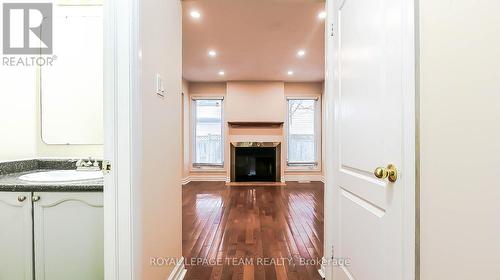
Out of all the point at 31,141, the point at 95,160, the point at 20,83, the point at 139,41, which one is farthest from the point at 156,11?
the point at 31,141

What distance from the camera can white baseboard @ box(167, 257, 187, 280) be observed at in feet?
5.74

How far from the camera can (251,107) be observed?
618 cm

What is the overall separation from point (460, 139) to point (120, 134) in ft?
4.11

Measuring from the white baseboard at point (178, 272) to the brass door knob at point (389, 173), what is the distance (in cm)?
148

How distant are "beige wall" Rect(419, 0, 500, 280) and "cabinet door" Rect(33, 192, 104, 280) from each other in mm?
1526

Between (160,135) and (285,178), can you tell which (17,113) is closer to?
(160,135)

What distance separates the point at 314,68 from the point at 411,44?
15.3 ft

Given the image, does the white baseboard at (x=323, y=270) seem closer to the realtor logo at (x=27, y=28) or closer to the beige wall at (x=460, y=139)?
the beige wall at (x=460, y=139)

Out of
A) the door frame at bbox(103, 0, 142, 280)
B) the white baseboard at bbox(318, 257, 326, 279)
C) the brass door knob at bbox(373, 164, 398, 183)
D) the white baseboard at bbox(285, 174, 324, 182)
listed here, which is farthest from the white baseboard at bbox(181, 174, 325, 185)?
the brass door knob at bbox(373, 164, 398, 183)

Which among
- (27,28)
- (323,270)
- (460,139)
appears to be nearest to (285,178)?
(323,270)

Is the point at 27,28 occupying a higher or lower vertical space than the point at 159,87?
higher

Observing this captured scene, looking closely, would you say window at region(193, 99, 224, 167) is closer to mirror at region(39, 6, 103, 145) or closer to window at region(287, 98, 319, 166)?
window at region(287, 98, 319, 166)

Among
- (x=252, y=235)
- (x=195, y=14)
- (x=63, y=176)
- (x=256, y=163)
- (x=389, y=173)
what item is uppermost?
(x=195, y=14)

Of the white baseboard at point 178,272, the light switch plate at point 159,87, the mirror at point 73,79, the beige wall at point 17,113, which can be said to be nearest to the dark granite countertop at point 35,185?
the beige wall at point 17,113
